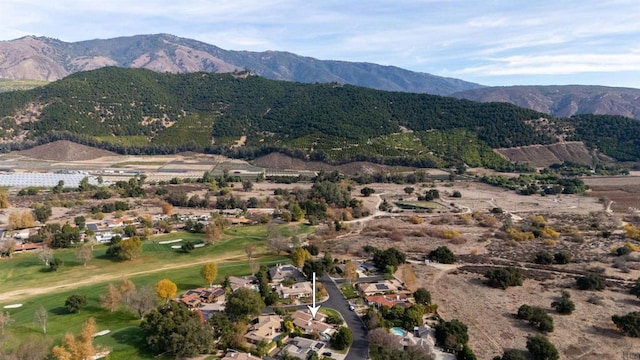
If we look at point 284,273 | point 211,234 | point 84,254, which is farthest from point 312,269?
point 84,254

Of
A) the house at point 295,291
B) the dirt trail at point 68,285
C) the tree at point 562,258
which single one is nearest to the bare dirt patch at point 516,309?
the tree at point 562,258

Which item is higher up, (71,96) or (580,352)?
(71,96)

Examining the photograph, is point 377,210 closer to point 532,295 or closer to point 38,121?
point 532,295

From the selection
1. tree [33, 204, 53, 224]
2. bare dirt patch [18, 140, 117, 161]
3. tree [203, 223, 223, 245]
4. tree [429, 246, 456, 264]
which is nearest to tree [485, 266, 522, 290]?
tree [429, 246, 456, 264]

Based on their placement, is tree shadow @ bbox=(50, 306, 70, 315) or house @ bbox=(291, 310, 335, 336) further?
tree shadow @ bbox=(50, 306, 70, 315)

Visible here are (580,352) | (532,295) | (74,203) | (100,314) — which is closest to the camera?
(580,352)

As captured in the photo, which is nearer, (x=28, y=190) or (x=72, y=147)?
(x=28, y=190)

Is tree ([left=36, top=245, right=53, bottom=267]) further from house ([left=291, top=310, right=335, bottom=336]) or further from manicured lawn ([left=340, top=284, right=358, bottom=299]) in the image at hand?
manicured lawn ([left=340, top=284, right=358, bottom=299])

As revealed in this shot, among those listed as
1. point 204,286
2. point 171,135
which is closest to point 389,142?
point 171,135
